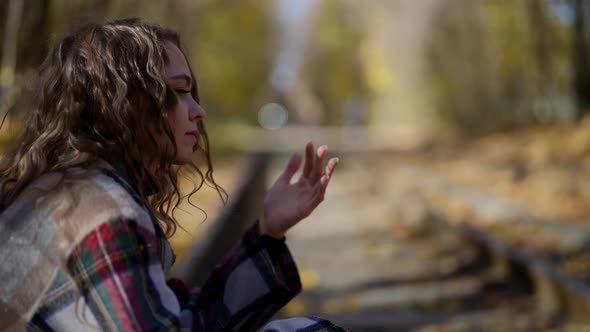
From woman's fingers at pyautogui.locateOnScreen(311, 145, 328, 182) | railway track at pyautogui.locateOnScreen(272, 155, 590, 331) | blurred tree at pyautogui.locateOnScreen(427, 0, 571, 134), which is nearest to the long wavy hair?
woman's fingers at pyautogui.locateOnScreen(311, 145, 328, 182)

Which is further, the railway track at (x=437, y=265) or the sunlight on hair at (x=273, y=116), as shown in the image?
the sunlight on hair at (x=273, y=116)

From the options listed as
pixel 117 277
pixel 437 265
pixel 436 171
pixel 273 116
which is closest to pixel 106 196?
pixel 117 277

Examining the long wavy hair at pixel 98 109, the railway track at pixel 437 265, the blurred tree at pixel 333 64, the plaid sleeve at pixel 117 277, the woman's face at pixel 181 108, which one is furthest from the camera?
the blurred tree at pixel 333 64

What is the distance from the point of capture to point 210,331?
2.35 m

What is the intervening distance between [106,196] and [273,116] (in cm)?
9073

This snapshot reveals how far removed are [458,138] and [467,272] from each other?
75.7 feet

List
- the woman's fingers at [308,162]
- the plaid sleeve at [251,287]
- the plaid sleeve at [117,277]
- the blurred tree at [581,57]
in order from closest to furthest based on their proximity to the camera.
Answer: the plaid sleeve at [117,277], the plaid sleeve at [251,287], the woman's fingers at [308,162], the blurred tree at [581,57]

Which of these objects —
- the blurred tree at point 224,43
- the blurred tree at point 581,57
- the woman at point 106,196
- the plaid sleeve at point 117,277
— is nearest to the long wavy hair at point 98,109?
the woman at point 106,196

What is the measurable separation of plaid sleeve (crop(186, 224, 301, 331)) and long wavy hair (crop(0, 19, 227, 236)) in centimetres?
48

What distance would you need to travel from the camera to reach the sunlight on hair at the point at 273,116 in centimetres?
8456

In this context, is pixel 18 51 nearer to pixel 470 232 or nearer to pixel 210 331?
pixel 210 331

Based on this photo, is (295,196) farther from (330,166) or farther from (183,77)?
(183,77)

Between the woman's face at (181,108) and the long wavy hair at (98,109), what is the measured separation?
4 cm

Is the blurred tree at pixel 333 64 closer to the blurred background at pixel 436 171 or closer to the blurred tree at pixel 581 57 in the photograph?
the blurred background at pixel 436 171
